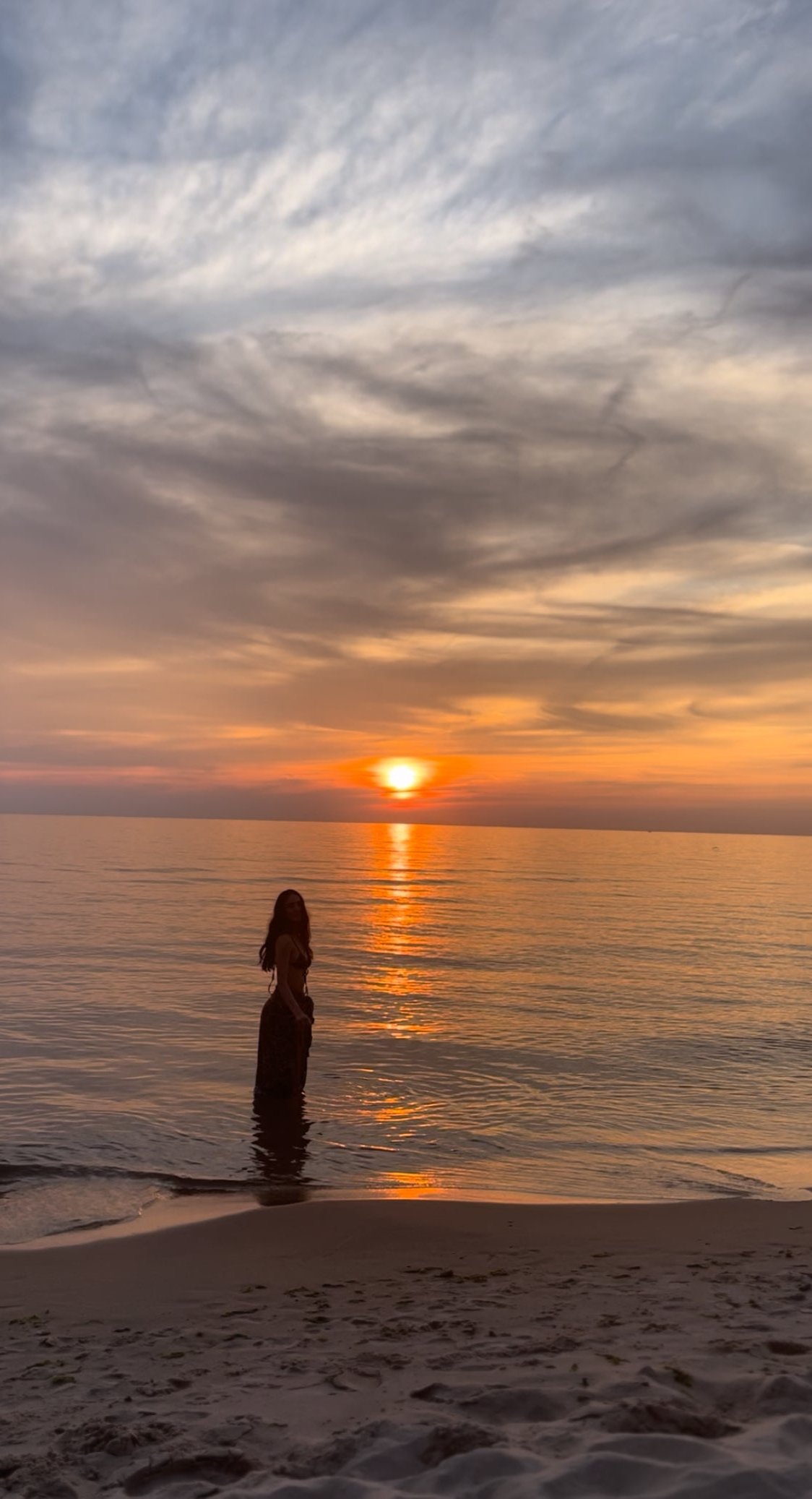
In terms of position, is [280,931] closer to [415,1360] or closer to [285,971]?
[285,971]

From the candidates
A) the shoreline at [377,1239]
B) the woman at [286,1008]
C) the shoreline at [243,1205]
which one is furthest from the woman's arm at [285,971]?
the shoreline at [377,1239]

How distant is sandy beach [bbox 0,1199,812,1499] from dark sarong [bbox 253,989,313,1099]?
391 centimetres

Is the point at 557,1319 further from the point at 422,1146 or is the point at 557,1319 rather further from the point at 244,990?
the point at 244,990

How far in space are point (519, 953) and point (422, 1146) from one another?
22.4 metres

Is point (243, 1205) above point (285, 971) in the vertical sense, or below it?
below

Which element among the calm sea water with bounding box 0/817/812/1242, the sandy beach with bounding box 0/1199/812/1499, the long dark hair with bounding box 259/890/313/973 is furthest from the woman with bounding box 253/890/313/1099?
the sandy beach with bounding box 0/1199/812/1499

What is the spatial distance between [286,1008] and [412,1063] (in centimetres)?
504

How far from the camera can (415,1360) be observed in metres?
5.23

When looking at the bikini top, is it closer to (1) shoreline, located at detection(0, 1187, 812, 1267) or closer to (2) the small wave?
(2) the small wave

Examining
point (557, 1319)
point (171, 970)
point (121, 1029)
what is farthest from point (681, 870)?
point (557, 1319)

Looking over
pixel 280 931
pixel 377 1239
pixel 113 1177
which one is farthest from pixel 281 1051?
pixel 377 1239

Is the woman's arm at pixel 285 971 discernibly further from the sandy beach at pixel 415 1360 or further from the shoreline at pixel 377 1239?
the sandy beach at pixel 415 1360

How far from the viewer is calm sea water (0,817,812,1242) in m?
10.9

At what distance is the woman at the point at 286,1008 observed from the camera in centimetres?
1254
